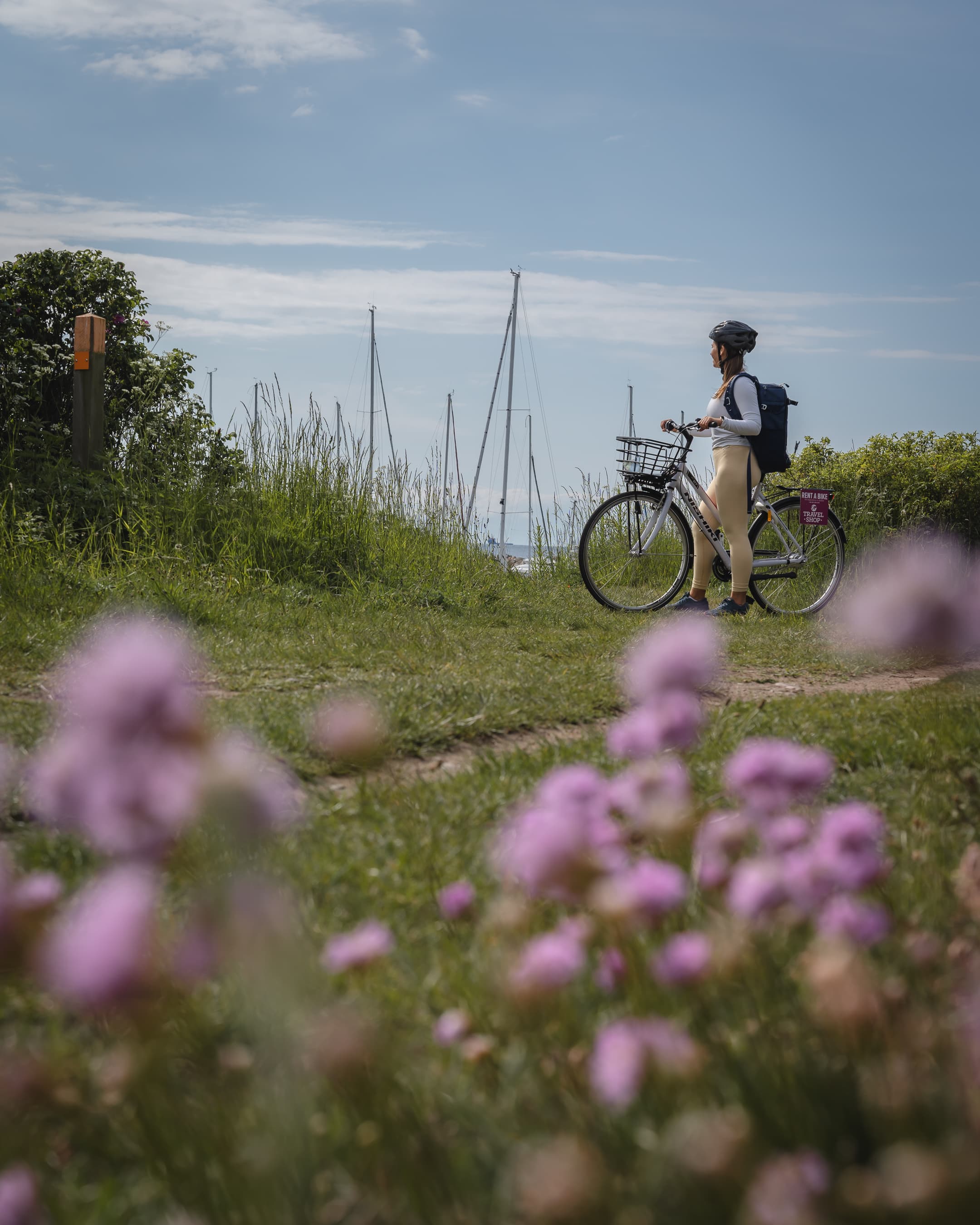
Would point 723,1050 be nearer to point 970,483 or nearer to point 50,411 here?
point 50,411

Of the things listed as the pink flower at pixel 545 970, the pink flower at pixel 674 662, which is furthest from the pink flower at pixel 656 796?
the pink flower at pixel 545 970

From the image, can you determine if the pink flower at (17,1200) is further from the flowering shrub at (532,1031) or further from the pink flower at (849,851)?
the pink flower at (849,851)

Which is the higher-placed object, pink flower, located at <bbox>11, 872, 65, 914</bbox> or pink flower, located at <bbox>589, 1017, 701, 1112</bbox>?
pink flower, located at <bbox>11, 872, 65, 914</bbox>

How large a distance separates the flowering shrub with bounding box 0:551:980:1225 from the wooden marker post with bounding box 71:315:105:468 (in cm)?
882

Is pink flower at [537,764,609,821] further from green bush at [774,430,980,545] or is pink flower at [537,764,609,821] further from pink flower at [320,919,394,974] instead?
green bush at [774,430,980,545]

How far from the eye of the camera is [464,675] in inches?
199

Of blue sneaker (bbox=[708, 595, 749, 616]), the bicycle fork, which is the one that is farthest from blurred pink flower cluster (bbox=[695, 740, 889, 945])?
the bicycle fork

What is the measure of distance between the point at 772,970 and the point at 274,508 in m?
7.95

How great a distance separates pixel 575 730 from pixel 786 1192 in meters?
3.27

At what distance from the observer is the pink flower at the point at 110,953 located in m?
0.98

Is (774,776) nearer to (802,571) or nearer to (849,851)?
(849,851)

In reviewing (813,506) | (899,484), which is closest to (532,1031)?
(813,506)

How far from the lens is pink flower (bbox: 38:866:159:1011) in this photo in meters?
0.98

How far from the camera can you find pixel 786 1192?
3.07 ft
